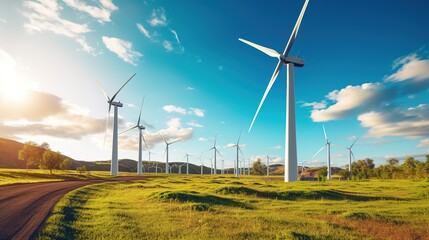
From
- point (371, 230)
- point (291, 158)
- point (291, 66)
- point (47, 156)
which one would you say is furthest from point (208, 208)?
point (47, 156)

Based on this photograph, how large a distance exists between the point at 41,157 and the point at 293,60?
9727cm

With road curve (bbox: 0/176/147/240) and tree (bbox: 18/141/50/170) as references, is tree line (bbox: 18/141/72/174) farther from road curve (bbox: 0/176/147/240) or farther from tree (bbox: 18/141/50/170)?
road curve (bbox: 0/176/147/240)

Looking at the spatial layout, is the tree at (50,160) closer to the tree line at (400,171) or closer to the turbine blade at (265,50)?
the turbine blade at (265,50)

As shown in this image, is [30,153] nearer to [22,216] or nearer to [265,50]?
[265,50]

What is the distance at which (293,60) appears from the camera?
267ft

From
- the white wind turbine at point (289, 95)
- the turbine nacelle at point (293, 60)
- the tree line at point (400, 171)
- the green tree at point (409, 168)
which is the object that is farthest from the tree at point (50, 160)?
the green tree at point (409, 168)

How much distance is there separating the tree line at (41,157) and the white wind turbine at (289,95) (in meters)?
72.0

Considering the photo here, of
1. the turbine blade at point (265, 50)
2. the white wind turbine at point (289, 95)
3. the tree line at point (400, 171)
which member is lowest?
the tree line at point (400, 171)

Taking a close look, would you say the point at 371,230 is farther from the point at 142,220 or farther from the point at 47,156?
the point at 47,156

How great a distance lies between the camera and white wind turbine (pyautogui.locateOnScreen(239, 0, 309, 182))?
70625mm

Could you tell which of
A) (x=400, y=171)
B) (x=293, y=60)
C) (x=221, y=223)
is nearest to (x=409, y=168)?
(x=400, y=171)

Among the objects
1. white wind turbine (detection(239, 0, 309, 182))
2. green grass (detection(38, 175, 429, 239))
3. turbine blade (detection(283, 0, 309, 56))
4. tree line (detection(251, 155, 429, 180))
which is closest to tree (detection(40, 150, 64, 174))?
white wind turbine (detection(239, 0, 309, 182))

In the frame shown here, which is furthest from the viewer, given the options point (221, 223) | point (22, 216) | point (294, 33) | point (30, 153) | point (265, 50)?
point (30, 153)

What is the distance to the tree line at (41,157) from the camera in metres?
99.6
